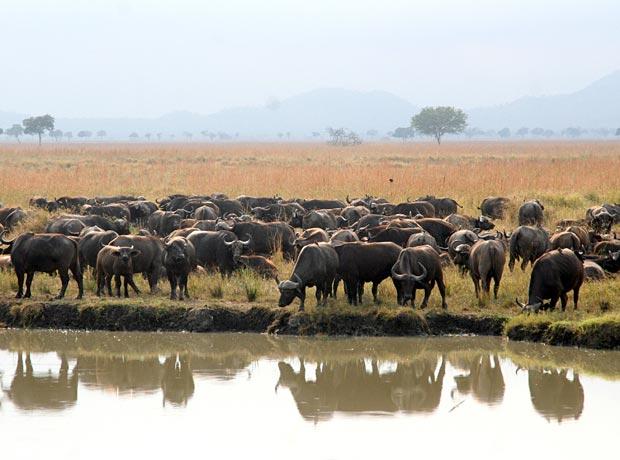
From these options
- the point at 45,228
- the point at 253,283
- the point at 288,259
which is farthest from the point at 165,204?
the point at 253,283

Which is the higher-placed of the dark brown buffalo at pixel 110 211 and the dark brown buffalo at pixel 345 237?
the dark brown buffalo at pixel 345 237

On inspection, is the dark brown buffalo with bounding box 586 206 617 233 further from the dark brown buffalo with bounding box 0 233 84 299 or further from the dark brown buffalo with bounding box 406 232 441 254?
the dark brown buffalo with bounding box 0 233 84 299

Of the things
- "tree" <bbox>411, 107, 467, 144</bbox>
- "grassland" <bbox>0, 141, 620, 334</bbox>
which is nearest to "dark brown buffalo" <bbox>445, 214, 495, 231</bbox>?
"grassland" <bbox>0, 141, 620, 334</bbox>

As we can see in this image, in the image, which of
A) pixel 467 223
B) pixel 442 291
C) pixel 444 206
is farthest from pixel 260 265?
pixel 444 206

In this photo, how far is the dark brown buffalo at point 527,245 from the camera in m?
18.6

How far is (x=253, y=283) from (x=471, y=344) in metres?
3.97

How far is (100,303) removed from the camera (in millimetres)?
16359

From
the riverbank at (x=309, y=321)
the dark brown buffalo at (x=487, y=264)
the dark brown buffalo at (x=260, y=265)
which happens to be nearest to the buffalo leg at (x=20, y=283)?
the riverbank at (x=309, y=321)

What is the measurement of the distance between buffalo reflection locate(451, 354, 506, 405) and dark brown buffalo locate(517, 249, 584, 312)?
139 cm

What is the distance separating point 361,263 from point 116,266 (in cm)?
412

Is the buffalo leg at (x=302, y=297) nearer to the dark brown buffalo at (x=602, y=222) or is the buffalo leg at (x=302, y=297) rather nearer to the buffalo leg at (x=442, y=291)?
the buffalo leg at (x=442, y=291)

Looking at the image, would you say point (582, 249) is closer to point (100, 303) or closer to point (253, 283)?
point (253, 283)

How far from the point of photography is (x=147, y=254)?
17.1 m

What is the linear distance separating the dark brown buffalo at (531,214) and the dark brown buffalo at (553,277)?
30.7 feet
